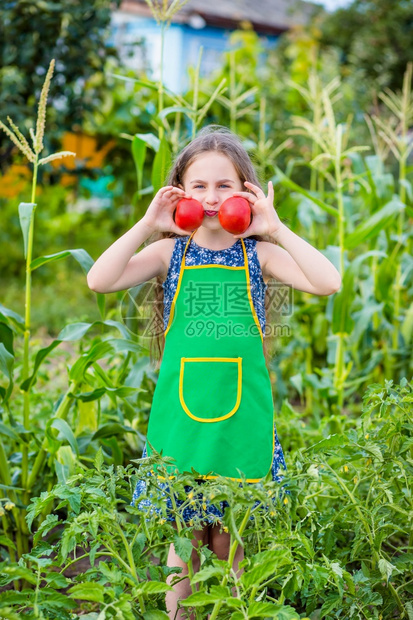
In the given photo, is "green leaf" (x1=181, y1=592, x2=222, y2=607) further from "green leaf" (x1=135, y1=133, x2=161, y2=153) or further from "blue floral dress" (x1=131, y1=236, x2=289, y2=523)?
"green leaf" (x1=135, y1=133, x2=161, y2=153)

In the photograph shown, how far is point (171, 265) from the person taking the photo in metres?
1.87

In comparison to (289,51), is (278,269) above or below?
below

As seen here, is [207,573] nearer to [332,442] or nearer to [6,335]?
[332,442]

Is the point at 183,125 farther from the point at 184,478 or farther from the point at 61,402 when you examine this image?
the point at 184,478

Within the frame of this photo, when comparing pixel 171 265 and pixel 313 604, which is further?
pixel 171 265

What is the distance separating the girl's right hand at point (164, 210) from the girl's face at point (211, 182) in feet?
0.12

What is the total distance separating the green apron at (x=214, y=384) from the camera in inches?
68.4

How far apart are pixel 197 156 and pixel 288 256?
35cm

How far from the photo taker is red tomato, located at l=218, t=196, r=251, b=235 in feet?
5.60

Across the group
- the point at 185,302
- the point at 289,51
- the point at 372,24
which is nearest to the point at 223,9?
the point at 372,24

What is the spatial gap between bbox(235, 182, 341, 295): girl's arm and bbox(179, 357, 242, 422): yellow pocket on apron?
0.85ft

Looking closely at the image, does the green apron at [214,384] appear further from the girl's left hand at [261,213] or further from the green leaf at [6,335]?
the green leaf at [6,335]

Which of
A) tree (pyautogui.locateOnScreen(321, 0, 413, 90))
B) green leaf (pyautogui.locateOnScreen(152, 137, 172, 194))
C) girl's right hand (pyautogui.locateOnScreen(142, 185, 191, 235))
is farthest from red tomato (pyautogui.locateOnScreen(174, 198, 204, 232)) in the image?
tree (pyautogui.locateOnScreen(321, 0, 413, 90))

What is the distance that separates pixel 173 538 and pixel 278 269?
746 mm
